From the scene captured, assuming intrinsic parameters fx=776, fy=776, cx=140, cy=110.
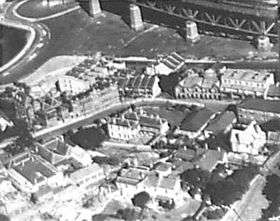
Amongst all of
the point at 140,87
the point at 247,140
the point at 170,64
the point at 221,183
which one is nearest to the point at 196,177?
the point at 221,183

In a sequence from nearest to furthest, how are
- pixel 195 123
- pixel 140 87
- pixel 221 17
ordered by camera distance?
1. pixel 195 123
2. pixel 140 87
3. pixel 221 17

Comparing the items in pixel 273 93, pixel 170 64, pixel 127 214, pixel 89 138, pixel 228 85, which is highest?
pixel 127 214

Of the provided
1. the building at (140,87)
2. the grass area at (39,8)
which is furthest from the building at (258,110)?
the grass area at (39,8)

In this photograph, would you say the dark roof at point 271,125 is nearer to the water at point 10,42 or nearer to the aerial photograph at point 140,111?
the aerial photograph at point 140,111

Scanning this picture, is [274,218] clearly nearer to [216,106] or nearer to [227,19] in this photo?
[216,106]

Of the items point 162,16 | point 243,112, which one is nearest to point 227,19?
point 162,16

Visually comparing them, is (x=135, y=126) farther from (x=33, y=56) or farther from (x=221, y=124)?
(x=33, y=56)
